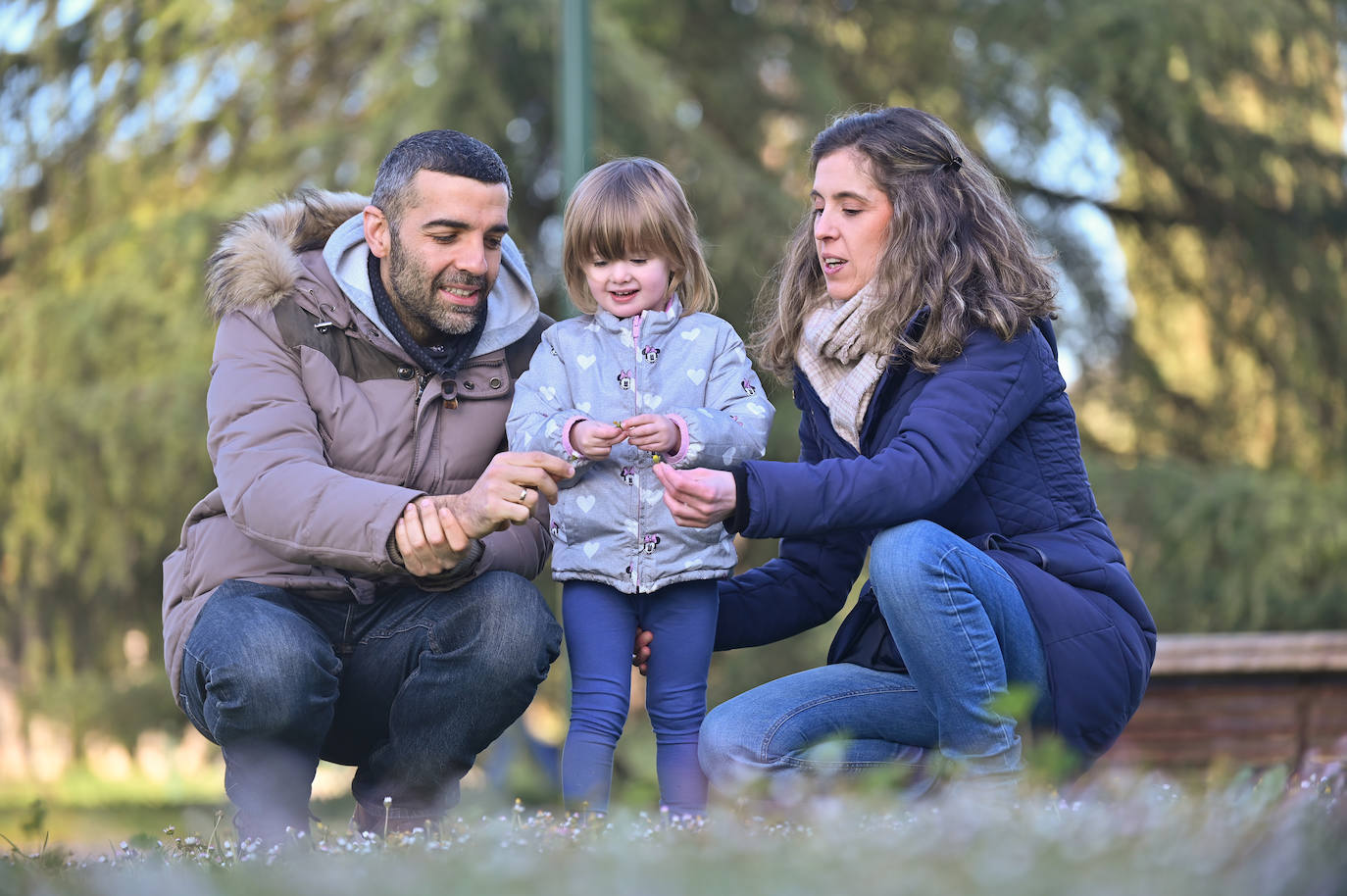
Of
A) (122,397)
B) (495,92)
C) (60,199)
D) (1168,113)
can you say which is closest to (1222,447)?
(1168,113)

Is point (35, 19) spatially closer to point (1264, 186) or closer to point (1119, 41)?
point (1119, 41)

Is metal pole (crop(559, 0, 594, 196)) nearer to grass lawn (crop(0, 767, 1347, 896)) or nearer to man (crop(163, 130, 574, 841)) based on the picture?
man (crop(163, 130, 574, 841))

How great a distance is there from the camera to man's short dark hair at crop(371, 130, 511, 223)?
10.5ft

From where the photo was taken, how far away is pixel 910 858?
4.77ft

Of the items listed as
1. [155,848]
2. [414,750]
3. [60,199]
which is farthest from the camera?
[60,199]

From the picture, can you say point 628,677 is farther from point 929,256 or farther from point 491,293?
point 929,256

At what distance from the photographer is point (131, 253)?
709 cm

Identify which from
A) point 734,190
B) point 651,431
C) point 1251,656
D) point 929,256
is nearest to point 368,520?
point 651,431

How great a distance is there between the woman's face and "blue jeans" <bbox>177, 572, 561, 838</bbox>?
3.19 feet

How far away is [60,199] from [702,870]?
7.57m

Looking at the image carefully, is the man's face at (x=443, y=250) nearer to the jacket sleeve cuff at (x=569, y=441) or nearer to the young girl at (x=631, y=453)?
the young girl at (x=631, y=453)

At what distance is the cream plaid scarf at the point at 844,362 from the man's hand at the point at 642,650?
61cm

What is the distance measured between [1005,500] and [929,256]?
522 mm

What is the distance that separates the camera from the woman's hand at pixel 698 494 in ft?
8.84
